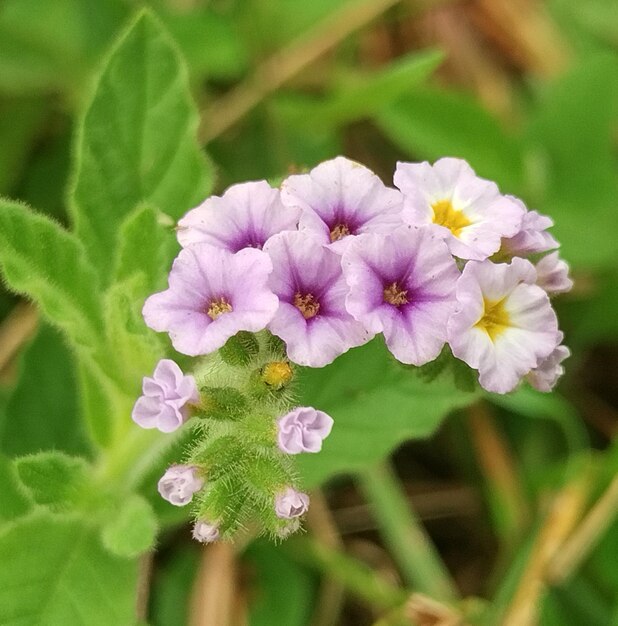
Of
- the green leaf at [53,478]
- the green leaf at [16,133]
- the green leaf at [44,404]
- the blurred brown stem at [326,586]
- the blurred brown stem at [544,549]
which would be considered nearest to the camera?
the green leaf at [53,478]

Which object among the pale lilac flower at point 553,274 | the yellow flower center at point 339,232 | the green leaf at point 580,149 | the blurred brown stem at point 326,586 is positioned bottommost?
the blurred brown stem at point 326,586

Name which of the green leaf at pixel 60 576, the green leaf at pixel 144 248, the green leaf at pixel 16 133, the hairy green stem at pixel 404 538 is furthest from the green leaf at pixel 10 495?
the green leaf at pixel 16 133

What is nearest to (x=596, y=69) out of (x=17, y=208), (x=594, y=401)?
(x=594, y=401)

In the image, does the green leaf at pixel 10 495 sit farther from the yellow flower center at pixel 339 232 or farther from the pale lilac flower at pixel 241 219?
the yellow flower center at pixel 339 232

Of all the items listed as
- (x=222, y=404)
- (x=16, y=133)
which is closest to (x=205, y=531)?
(x=222, y=404)

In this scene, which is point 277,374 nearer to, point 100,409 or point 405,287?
point 405,287
